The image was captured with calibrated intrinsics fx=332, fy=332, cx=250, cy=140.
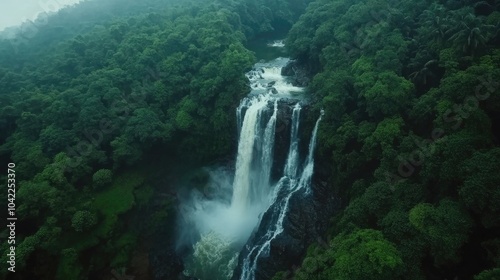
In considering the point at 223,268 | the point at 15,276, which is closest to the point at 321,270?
the point at 223,268

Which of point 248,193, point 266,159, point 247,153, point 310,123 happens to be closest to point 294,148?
point 310,123

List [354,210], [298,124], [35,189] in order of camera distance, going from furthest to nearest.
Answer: [298,124] < [35,189] < [354,210]

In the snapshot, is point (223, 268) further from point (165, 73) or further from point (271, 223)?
point (165, 73)

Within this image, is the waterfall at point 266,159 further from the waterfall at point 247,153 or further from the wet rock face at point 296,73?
the wet rock face at point 296,73

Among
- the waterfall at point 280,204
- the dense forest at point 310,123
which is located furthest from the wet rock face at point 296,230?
the dense forest at point 310,123

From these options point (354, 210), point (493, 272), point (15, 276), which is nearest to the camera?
point (493, 272)

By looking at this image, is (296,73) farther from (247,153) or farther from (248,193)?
(248,193)
